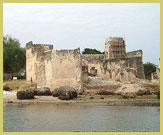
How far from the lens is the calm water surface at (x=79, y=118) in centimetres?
2133

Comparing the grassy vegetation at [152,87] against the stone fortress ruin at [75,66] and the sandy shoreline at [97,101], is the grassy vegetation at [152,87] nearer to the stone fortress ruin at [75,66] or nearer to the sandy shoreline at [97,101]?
the sandy shoreline at [97,101]

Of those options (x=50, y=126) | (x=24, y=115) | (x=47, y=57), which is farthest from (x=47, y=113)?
(x=47, y=57)

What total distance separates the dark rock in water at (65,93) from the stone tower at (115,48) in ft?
66.6

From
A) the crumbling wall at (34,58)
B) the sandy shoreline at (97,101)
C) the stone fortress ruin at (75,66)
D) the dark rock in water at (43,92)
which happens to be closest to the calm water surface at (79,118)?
the sandy shoreline at (97,101)

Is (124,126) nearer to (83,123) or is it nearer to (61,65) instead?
(83,123)

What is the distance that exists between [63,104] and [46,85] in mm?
8325

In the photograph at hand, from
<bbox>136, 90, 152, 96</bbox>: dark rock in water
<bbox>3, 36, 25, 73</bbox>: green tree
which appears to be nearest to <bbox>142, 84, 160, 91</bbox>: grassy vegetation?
<bbox>136, 90, 152, 96</bbox>: dark rock in water

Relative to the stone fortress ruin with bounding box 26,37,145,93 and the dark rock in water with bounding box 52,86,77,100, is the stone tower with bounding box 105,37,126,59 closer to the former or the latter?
the stone fortress ruin with bounding box 26,37,145,93

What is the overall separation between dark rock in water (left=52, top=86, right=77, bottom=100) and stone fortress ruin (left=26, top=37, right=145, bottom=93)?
2276mm

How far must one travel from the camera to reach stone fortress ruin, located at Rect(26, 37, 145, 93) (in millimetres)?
39406

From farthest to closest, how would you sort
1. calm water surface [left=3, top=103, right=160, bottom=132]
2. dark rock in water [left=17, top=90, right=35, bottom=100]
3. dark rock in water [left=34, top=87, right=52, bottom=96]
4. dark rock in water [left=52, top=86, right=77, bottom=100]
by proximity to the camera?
dark rock in water [left=34, top=87, right=52, bottom=96] → dark rock in water [left=17, top=90, right=35, bottom=100] → dark rock in water [left=52, top=86, right=77, bottom=100] → calm water surface [left=3, top=103, right=160, bottom=132]

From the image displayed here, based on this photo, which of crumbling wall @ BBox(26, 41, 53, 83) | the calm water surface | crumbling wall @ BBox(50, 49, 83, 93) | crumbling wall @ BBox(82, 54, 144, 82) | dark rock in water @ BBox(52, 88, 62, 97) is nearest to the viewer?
the calm water surface

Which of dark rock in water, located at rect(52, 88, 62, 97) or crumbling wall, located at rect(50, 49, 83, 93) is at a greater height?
crumbling wall, located at rect(50, 49, 83, 93)

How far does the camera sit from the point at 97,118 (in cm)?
2502
